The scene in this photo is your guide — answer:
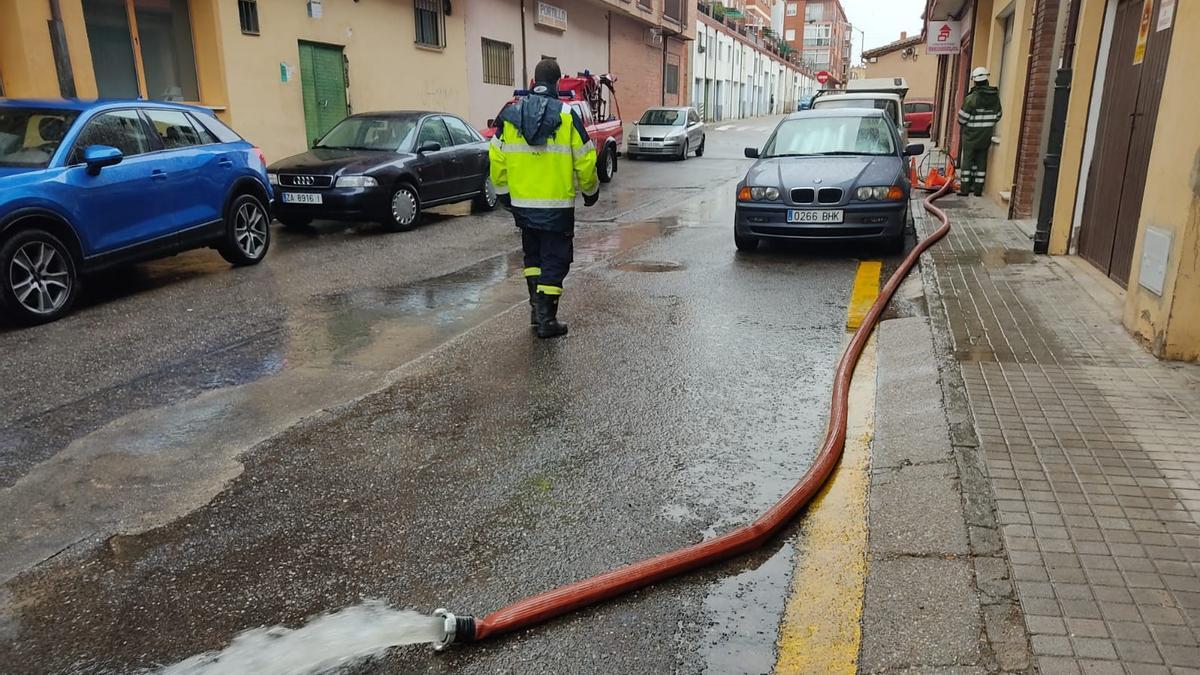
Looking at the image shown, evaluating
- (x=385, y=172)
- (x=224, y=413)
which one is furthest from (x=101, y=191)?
(x=385, y=172)

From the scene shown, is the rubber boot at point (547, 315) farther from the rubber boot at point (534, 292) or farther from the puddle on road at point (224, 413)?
the puddle on road at point (224, 413)

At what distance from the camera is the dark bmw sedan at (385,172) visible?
1087cm

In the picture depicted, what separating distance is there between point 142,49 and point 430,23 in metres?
8.16

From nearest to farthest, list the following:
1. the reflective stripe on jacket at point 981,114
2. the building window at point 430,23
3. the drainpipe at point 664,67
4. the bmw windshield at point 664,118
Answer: the reflective stripe on jacket at point 981,114, the building window at point 430,23, the bmw windshield at point 664,118, the drainpipe at point 664,67

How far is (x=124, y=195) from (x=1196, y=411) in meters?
8.03

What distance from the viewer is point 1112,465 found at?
3.59 m

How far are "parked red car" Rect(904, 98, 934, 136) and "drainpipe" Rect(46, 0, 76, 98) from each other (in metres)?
27.3

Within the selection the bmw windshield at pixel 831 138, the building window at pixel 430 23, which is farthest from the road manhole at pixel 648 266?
the building window at pixel 430 23

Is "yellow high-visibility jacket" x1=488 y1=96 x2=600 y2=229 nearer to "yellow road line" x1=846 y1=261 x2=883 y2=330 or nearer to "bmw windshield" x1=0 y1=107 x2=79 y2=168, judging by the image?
"yellow road line" x1=846 y1=261 x2=883 y2=330

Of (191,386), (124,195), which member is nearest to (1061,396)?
(191,386)

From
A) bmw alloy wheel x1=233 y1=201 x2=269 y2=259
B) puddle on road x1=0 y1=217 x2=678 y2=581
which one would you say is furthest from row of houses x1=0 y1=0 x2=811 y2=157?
puddle on road x1=0 y1=217 x2=678 y2=581

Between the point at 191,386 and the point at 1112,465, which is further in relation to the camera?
the point at 191,386

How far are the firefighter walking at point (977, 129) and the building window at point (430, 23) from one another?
12.0m

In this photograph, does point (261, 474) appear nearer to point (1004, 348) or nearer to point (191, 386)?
point (191, 386)
